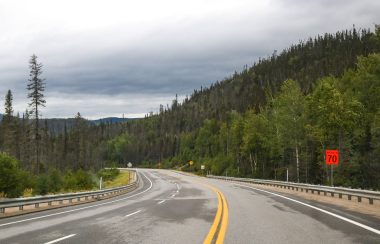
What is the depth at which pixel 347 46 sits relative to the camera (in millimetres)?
195000

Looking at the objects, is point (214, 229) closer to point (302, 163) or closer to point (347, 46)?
point (302, 163)

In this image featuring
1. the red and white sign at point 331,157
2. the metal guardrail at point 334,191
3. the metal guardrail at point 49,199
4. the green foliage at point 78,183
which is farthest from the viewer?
the green foliage at point 78,183

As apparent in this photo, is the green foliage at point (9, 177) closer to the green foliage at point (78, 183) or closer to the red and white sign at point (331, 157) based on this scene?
the green foliage at point (78, 183)

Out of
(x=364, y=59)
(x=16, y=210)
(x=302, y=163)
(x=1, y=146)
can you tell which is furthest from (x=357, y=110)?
(x=1, y=146)

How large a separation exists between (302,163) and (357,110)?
17085 mm

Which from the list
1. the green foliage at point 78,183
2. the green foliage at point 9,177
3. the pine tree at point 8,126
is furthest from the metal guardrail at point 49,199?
the pine tree at point 8,126

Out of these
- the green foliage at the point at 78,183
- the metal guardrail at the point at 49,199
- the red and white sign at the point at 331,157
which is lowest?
the green foliage at the point at 78,183

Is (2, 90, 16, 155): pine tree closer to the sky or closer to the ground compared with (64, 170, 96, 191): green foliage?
closer to the sky

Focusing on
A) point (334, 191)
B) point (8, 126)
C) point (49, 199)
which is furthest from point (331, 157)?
point (8, 126)

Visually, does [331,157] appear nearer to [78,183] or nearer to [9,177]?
[9,177]

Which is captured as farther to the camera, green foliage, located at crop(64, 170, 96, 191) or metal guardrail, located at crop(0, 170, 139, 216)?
green foliage, located at crop(64, 170, 96, 191)

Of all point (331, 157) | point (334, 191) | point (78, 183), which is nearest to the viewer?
point (334, 191)

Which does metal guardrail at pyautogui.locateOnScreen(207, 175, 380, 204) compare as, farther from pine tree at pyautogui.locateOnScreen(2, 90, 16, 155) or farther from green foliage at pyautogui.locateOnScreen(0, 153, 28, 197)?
pine tree at pyautogui.locateOnScreen(2, 90, 16, 155)

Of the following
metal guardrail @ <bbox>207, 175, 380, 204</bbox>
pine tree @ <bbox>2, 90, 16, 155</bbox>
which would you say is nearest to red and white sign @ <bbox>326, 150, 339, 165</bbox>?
metal guardrail @ <bbox>207, 175, 380, 204</bbox>
